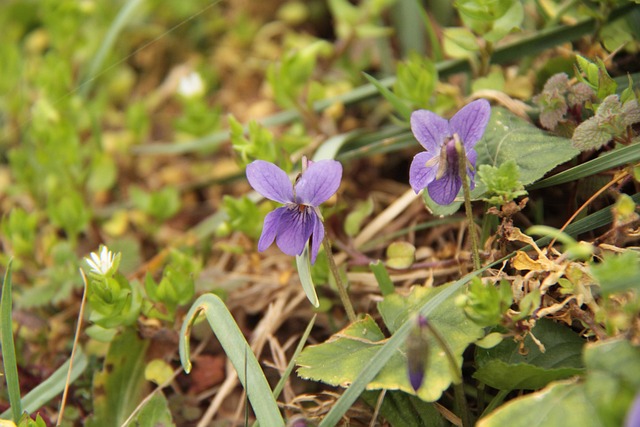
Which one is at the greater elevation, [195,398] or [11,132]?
[11,132]

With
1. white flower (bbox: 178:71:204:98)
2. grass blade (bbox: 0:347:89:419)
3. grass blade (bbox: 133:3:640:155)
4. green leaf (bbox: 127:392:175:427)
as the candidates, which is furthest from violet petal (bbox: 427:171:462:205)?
white flower (bbox: 178:71:204:98)

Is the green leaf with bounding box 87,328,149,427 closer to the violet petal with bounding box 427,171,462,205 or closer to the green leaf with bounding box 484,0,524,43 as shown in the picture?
the violet petal with bounding box 427,171,462,205

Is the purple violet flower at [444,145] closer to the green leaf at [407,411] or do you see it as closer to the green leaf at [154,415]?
the green leaf at [407,411]

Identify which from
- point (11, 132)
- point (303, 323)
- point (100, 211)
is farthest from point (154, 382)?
point (11, 132)

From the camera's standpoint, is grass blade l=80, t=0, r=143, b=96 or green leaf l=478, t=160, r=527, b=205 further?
grass blade l=80, t=0, r=143, b=96

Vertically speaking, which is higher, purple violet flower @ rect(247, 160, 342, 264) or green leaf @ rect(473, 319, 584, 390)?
purple violet flower @ rect(247, 160, 342, 264)

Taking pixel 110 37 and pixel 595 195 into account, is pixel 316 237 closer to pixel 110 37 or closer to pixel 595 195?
pixel 595 195

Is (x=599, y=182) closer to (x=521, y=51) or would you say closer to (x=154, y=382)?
(x=521, y=51)
